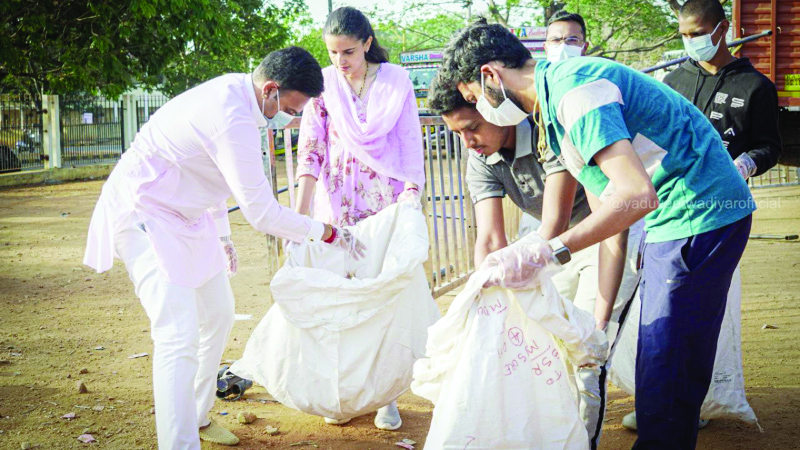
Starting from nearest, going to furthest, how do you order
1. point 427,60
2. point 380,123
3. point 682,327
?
1. point 682,327
2. point 380,123
3. point 427,60

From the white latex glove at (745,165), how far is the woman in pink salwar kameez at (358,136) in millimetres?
1482

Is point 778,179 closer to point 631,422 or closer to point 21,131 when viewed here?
point 631,422

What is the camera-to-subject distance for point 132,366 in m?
4.73

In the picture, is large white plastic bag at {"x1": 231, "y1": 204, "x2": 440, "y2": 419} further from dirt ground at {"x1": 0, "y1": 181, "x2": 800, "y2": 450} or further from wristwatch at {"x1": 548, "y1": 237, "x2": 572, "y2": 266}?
wristwatch at {"x1": 548, "y1": 237, "x2": 572, "y2": 266}

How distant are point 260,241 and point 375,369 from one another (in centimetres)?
615

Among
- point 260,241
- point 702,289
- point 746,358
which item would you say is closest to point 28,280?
point 260,241

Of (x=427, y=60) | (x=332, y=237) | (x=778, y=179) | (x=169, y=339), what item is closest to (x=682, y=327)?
(x=332, y=237)

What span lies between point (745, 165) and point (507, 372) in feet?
6.07

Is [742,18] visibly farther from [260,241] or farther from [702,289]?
[702,289]

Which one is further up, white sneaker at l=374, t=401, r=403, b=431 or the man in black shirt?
the man in black shirt

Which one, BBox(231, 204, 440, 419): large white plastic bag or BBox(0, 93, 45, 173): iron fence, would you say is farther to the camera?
BBox(0, 93, 45, 173): iron fence

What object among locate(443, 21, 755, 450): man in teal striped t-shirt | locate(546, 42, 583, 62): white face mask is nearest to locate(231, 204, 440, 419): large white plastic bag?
locate(443, 21, 755, 450): man in teal striped t-shirt

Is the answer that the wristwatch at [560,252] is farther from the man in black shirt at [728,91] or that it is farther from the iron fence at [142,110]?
the iron fence at [142,110]

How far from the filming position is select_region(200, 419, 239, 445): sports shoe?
359 centimetres
